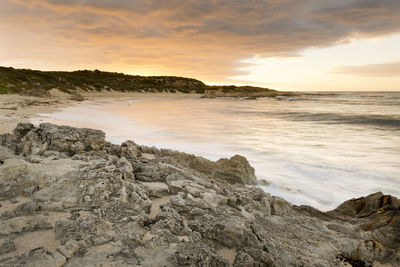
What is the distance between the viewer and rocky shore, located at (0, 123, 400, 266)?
8.03ft

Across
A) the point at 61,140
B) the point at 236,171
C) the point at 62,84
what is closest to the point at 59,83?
the point at 62,84

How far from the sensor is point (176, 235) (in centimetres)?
280

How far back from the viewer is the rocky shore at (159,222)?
2.45 m

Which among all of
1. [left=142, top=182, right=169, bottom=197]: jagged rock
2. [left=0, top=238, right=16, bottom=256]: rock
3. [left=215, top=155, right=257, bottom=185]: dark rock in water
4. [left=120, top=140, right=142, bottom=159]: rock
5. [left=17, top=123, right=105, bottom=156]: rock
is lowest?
[left=215, top=155, right=257, bottom=185]: dark rock in water

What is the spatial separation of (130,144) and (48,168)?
2.22m

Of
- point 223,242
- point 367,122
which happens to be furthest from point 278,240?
point 367,122

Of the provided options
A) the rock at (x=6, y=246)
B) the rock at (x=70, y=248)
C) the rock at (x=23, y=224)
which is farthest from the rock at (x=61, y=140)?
the rock at (x=70, y=248)

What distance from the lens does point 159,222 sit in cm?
293

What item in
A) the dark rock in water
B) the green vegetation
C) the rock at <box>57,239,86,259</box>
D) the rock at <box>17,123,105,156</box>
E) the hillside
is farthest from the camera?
the green vegetation

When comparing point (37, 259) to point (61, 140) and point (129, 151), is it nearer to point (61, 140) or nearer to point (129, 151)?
point (61, 140)

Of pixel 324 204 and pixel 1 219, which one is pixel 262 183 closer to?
pixel 324 204

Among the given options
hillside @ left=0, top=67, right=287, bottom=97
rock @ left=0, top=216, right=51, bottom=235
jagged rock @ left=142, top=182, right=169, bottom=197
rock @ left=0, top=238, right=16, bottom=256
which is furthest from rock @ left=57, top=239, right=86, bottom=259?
hillside @ left=0, top=67, right=287, bottom=97

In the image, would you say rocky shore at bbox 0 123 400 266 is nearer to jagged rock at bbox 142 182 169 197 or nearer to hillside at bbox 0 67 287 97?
Answer: jagged rock at bbox 142 182 169 197

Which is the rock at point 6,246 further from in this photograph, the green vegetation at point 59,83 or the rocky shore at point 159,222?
the green vegetation at point 59,83
